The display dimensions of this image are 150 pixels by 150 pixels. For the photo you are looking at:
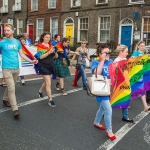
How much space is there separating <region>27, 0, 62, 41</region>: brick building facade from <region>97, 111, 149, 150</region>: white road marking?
20.3m

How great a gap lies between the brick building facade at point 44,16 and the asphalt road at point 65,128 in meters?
19.5

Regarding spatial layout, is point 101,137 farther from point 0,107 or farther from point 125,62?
point 0,107

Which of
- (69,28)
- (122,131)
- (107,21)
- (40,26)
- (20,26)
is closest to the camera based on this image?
(122,131)

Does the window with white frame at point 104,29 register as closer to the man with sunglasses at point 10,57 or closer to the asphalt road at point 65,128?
the asphalt road at point 65,128

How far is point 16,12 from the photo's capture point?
29.9 meters

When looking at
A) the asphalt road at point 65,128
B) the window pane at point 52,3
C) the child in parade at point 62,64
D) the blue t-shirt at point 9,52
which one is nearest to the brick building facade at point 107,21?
the window pane at point 52,3

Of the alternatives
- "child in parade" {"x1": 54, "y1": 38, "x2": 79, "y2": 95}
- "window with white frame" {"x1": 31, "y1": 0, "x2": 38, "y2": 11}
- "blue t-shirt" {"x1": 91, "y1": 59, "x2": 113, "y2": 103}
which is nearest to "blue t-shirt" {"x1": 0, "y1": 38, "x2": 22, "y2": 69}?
"blue t-shirt" {"x1": 91, "y1": 59, "x2": 113, "y2": 103}

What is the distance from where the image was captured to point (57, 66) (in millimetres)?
7172

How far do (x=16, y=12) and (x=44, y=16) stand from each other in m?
6.15

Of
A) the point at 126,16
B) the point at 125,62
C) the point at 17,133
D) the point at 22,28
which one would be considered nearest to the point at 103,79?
the point at 125,62

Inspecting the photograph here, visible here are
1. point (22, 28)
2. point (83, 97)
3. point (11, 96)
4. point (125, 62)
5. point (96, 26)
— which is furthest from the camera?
point (22, 28)

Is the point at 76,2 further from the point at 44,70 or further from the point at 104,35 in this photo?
the point at 44,70

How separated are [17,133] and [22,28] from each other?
87.9 feet

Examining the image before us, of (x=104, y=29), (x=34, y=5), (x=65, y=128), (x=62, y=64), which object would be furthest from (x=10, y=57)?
(x=34, y=5)
